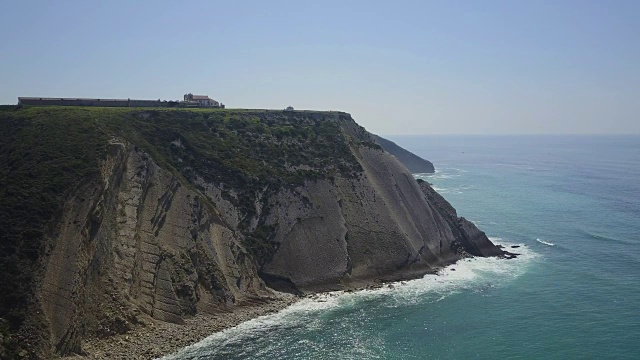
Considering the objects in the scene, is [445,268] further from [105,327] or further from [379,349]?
[105,327]

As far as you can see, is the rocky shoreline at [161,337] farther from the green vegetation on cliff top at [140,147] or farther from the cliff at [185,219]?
the green vegetation on cliff top at [140,147]

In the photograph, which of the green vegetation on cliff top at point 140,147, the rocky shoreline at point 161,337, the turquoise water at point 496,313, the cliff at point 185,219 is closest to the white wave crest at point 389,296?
the turquoise water at point 496,313

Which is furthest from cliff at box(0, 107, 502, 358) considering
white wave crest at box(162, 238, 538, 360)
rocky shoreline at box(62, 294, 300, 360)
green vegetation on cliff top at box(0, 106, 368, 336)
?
white wave crest at box(162, 238, 538, 360)

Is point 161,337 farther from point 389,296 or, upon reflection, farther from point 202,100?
point 202,100

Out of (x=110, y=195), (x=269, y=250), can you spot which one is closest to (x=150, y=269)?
(x=110, y=195)

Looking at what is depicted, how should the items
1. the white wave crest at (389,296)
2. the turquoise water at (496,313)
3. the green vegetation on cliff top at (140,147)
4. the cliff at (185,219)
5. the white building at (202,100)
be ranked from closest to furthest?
the cliff at (185,219) → the green vegetation on cliff top at (140,147) → the turquoise water at (496,313) → the white wave crest at (389,296) → the white building at (202,100)

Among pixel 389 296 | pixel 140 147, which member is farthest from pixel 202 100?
pixel 389 296
